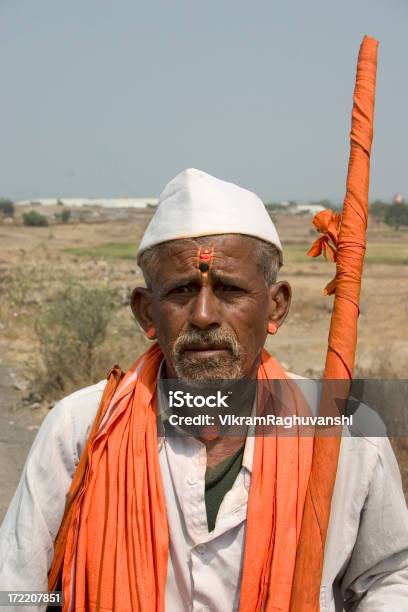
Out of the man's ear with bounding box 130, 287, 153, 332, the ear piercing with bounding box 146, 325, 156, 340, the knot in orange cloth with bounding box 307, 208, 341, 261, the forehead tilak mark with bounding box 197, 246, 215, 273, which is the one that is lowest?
the ear piercing with bounding box 146, 325, 156, 340

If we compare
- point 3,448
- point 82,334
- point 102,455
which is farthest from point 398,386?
point 102,455

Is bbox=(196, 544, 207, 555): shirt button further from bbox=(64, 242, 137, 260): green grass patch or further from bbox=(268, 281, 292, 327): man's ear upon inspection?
bbox=(64, 242, 137, 260): green grass patch

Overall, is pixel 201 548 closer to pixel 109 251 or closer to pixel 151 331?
pixel 151 331

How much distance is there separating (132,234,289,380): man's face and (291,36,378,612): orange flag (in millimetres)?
236

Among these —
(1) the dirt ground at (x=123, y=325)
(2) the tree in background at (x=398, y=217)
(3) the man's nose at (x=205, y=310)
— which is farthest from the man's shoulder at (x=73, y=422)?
(2) the tree in background at (x=398, y=217)

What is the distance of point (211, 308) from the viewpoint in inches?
90.4

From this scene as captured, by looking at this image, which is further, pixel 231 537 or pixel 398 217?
pixel 398 217

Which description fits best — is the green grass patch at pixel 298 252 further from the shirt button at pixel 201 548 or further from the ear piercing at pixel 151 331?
the shirt button at pixel 201 548

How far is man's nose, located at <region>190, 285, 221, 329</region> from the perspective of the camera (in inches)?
89.3

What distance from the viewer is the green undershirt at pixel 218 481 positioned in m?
2.28

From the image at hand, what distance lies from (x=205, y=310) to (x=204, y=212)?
0.30 metres

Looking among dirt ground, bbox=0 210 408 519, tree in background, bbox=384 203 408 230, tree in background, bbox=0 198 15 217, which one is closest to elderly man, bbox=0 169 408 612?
dirt ground, bbox=0 210 408 519

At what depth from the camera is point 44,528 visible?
2.27 metres

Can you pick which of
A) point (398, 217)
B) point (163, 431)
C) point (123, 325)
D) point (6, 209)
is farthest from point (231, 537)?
point (6, 209)
